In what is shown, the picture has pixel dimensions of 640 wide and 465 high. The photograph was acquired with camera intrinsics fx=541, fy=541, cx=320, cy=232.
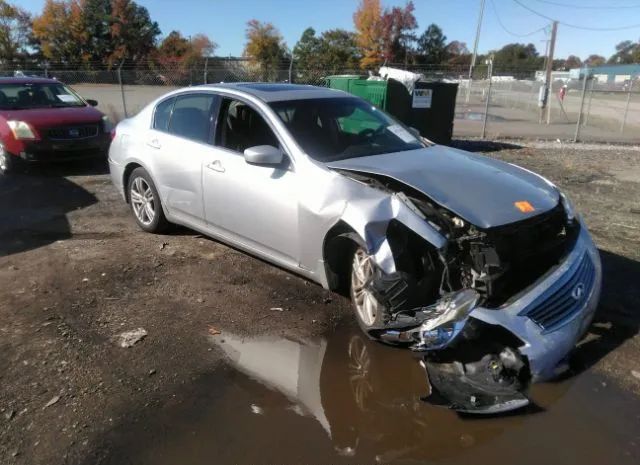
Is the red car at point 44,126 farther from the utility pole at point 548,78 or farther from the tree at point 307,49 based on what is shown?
the tree at point 307,49

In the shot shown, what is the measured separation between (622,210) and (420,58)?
71632mm

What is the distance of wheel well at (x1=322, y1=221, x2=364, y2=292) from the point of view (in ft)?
12.4

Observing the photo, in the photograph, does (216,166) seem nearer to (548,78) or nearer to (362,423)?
(362,423)

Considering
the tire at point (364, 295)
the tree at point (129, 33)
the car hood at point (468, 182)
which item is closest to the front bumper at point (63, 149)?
the car hood at point (468, 182)

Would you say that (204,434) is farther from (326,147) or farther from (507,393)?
(326,147)

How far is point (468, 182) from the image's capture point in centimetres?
369

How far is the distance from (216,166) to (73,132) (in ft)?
18.4

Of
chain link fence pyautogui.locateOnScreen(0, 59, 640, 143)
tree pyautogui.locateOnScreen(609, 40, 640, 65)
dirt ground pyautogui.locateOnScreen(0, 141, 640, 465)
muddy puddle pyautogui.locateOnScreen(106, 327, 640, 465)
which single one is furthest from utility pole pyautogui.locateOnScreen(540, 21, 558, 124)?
tree pyautogui.locateOnScreen(609, 40, 640, 65)

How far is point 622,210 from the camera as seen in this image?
6984 mm

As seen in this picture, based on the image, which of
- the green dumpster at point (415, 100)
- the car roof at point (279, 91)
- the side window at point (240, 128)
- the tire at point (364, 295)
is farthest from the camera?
the green dumpster at point (415, 100)

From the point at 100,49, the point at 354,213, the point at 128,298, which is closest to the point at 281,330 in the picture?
the point at 354,213

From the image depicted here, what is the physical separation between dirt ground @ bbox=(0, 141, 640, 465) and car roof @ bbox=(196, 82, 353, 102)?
5.10 ft

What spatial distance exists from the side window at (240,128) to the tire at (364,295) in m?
1.31

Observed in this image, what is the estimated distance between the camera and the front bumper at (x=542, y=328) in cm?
300
